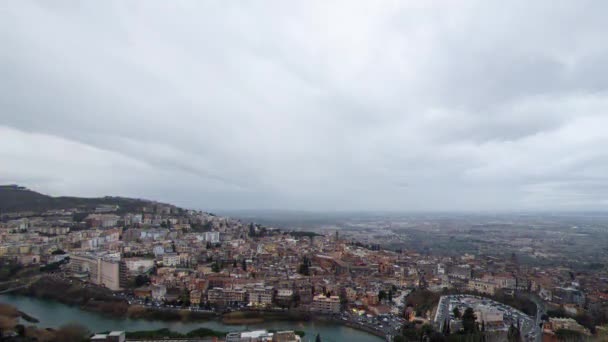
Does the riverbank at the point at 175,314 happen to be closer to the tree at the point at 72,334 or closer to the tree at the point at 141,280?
the tree at the point at 141,280

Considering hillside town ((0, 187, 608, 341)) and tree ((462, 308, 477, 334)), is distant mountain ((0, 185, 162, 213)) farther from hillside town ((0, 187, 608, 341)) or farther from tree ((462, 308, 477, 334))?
tree ((462, 308, 477, 334))

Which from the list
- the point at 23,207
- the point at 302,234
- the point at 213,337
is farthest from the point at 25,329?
the point at 23,207

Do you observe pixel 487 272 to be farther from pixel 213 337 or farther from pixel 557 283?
pixel 213 337

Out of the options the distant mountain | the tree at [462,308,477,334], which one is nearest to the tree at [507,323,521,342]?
the tree at [462,308,477,334]

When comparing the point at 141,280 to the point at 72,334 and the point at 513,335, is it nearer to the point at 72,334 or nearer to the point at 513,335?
the point at 72,334

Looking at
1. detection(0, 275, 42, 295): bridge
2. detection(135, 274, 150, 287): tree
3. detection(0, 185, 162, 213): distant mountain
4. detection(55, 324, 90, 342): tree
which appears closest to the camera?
detection(55, 324, 90, 342): tree

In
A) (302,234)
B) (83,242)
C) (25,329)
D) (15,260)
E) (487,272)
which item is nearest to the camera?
(25,329)

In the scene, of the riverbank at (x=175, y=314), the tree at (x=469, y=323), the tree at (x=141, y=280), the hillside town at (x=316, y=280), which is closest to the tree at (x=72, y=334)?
the hillside town at (x=316, y=280)
